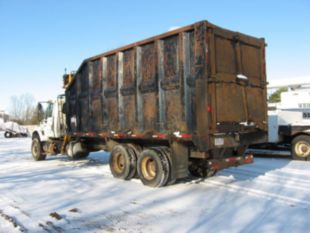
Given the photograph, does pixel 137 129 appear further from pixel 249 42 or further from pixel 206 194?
pixel 249 42

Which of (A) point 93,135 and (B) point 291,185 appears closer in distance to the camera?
(B) point 291,185

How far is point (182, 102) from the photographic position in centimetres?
800

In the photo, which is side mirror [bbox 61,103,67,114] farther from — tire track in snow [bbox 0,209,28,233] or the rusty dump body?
tire track in snow [bbox 0,209,28,233]

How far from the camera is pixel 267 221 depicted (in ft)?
18.8

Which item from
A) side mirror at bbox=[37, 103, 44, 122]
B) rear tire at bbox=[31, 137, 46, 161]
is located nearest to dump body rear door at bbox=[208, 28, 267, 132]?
side mirror at bbox=[37, 103, 44, 122]

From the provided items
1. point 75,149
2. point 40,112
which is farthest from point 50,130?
point 75,149

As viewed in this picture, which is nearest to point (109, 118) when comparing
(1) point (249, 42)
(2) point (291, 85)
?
(1) point (249, 42)

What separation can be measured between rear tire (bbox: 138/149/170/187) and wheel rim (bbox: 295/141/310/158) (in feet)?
22.3

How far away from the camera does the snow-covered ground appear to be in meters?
5.65

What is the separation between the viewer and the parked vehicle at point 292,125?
43.0ft

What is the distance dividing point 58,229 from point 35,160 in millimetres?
10168

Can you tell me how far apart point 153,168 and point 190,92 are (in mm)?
2242

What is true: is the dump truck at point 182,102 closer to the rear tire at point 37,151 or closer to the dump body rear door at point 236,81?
the dump body rear door at point 236,81

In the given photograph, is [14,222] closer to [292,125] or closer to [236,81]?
[236,81]
